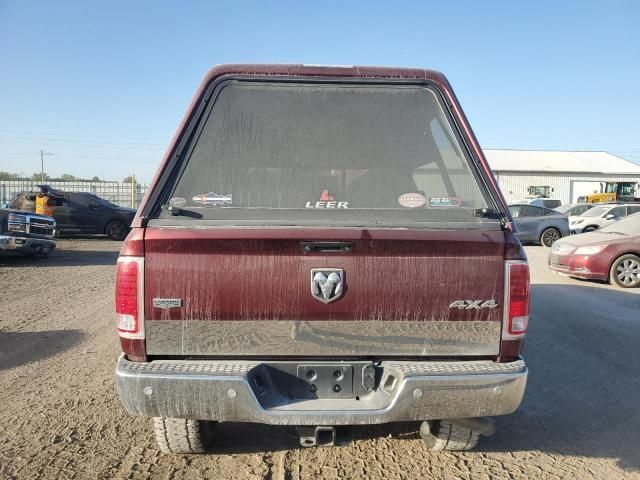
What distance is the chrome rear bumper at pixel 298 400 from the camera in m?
2.31

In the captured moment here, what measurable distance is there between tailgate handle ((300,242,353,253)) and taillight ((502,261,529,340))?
2.66ft

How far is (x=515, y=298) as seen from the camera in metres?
2.47

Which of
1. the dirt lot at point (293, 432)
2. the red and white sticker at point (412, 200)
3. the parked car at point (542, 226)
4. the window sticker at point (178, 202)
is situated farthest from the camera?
the parked car at point (542, 226)

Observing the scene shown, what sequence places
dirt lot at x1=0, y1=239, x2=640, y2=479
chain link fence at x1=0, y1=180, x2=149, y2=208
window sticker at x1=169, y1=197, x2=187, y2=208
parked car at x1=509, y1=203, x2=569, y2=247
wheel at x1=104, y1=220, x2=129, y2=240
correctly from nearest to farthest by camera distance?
window sticker at x1=169, y1=197, x2=187, y2=208 → dirt lot at x1=0, y1=239, x2=640, y2=479 → wheel at x1=104, y1=220, x2=129, y2=240 → parked car at x1=509, y1=203, x2=569, y2=247 → chain link fence at x1=0, y1=180, x2=149, y2=208

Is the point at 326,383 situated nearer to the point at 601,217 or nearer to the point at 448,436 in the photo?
the point at 448,436

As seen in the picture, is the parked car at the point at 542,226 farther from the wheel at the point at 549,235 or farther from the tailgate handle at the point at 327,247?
the tailgate handle at the point at 327,247

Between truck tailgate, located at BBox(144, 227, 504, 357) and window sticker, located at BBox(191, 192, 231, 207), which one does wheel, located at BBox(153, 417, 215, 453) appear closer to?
truck tailgate, located at BBox(144, 227, 504, 357)

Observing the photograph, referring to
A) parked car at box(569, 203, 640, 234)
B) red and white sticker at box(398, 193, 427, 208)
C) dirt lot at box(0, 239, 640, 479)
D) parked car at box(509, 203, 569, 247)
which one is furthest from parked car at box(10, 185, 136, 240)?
parked car at box(569, 203, 640, 234)

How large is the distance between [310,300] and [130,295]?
2.89ft

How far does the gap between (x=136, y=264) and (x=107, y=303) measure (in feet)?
17.5

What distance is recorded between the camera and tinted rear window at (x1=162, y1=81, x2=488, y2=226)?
2613mm

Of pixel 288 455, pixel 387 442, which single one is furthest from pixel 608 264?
pixel 288 455

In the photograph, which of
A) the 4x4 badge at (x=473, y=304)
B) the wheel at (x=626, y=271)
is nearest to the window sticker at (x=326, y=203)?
the 4x4 badge at (x=473, y=304)

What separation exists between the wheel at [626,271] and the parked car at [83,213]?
13.6 m
